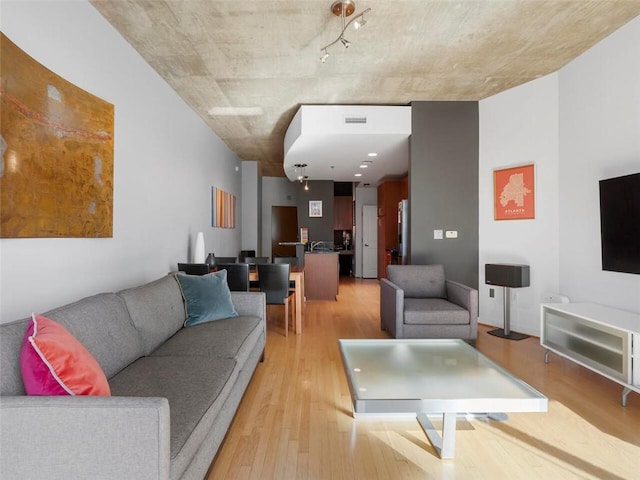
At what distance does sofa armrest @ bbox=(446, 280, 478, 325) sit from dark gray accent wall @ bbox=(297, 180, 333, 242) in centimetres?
546

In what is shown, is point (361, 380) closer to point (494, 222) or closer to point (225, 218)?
point (494, 222)

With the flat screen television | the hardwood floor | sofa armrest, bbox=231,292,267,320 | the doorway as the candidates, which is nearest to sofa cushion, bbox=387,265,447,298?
the hardwood floor

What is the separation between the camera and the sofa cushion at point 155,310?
218cm

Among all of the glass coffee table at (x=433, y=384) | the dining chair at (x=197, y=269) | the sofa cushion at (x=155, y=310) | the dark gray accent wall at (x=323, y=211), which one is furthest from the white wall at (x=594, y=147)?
the dark gray accent wall at (x=323, y=211)

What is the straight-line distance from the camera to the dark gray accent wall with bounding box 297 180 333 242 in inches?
357

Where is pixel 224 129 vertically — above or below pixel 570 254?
above

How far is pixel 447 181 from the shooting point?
4.60 m

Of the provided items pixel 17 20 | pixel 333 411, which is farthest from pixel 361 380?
pixel 17 20

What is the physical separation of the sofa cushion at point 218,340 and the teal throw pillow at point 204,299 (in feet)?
0.29

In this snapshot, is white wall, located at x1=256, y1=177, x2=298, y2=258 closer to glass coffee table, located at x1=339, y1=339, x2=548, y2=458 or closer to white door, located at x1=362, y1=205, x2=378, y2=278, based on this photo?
white door, located at x1=362, y1=205, x2=378, y2=278

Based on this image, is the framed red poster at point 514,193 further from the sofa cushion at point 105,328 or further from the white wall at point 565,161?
the sofa cushion at point 105,328

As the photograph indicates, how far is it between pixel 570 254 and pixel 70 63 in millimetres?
4982

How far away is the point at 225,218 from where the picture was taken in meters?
6.41

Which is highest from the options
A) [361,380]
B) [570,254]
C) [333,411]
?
[570,254]
